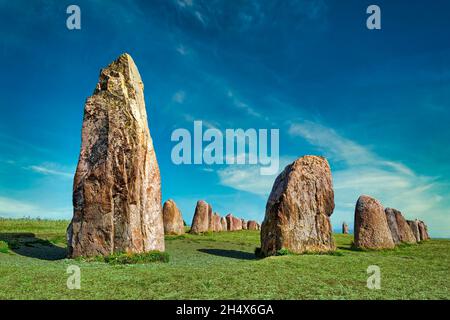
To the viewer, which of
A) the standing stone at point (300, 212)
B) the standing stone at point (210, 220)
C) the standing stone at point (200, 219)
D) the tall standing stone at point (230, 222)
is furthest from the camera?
the tall standing stone at point (230, 222)

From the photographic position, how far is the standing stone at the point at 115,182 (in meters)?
20.4

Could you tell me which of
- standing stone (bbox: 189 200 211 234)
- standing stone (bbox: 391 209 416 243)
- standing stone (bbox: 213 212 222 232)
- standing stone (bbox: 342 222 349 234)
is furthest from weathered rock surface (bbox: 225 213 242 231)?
standing stone (bbox: 391 209 416 243)

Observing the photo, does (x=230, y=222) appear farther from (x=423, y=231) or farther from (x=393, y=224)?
(x=393, y=224)

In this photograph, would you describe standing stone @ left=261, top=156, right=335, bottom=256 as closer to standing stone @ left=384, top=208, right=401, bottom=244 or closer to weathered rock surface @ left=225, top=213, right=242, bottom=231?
standing stone @ left=384, top=208, right=401, bottom=244

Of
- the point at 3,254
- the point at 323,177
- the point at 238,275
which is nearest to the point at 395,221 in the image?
the point at 323,177

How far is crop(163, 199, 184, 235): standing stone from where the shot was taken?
4062 centimetres

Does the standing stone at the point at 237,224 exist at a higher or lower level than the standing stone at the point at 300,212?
lower

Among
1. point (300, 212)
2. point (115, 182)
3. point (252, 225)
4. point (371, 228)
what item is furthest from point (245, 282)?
point (252, 225)

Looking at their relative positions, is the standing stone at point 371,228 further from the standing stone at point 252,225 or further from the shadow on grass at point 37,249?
the standing stone at point 252,225

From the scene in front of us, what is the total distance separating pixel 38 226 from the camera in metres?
45.1

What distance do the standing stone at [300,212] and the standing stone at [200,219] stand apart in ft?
71.8

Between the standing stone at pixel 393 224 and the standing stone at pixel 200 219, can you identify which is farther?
the standing stone at pixel 200 219

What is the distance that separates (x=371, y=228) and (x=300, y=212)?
879 cm

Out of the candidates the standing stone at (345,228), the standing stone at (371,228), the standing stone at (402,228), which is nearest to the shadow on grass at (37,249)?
the standing stone at (371,228)
